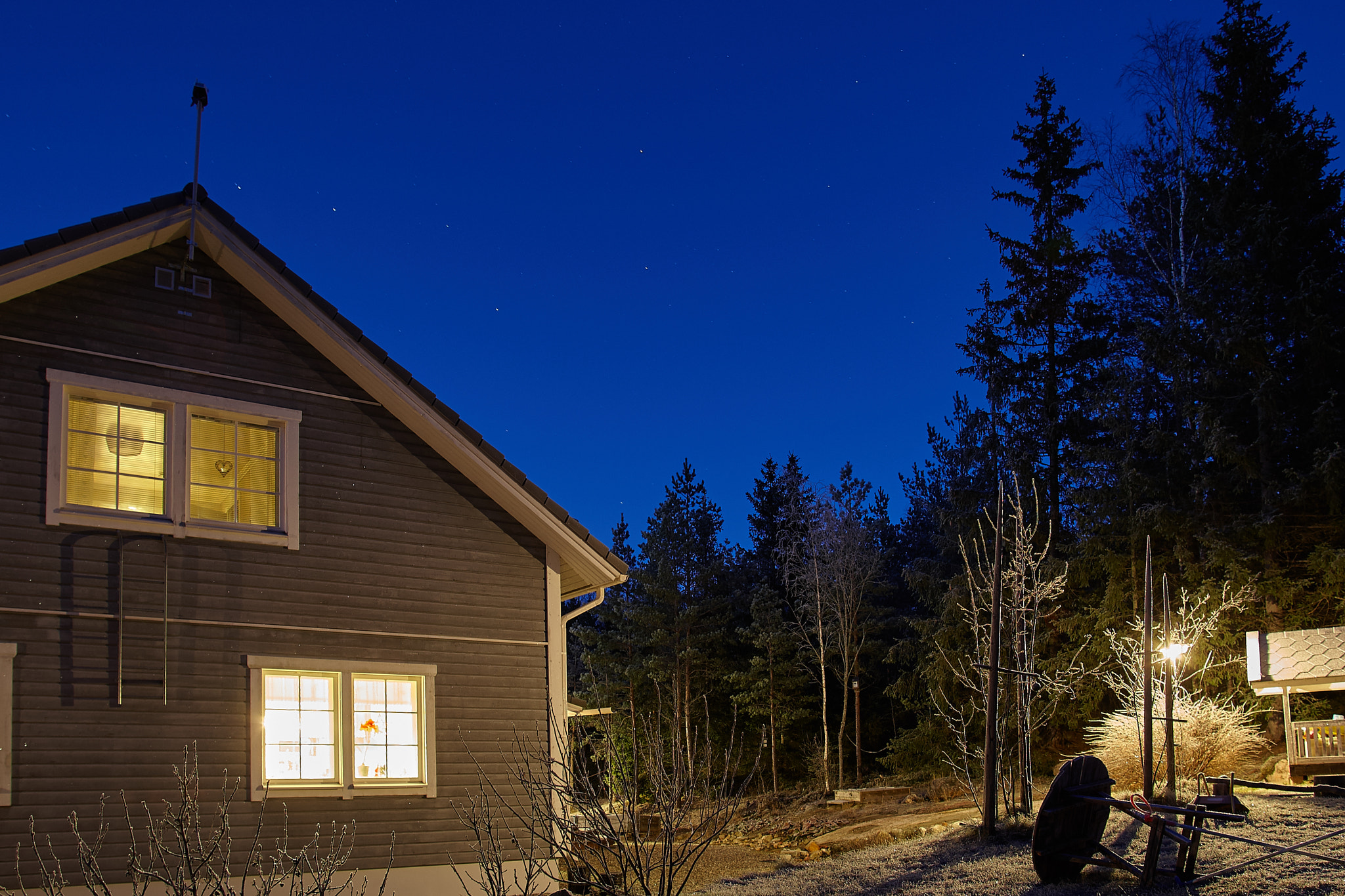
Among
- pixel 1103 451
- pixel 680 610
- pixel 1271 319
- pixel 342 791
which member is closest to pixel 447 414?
pixel 342 791

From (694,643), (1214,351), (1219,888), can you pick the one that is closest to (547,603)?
(1219,888)

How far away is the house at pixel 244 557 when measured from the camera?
9188 millimetres

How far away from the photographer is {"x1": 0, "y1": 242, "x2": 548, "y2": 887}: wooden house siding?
358 inches

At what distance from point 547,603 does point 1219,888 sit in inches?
260

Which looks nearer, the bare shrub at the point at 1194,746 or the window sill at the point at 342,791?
the window sill at the point at 342,791

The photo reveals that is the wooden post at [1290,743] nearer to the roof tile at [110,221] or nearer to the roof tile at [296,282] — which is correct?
the roof tile at [296,282]

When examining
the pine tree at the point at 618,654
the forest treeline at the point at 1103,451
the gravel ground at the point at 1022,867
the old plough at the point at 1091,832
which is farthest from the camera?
the pine tree at the point at 618,654

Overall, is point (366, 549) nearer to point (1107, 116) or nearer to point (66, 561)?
point (66, 561)

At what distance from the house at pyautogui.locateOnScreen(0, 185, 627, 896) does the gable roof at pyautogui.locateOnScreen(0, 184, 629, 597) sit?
27mm

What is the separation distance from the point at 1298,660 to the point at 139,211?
51.3 ft

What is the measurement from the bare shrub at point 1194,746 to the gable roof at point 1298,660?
2.57 feet

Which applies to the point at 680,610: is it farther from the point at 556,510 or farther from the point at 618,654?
the point at 556,510

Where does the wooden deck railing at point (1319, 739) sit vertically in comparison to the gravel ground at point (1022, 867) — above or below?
above

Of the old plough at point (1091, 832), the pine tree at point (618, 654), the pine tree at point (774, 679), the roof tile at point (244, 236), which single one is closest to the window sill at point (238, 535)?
the roof tile at point (244, 236)
